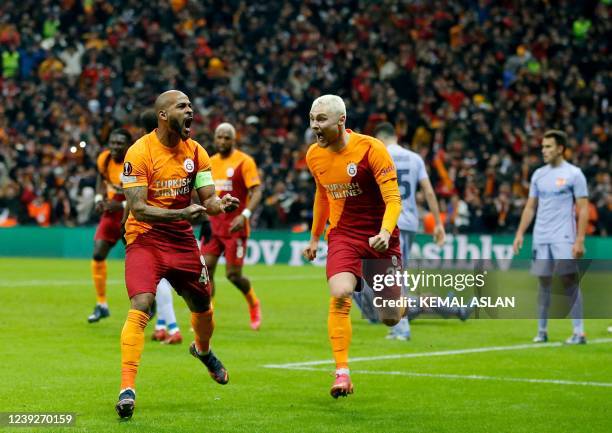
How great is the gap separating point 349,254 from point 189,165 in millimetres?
1584

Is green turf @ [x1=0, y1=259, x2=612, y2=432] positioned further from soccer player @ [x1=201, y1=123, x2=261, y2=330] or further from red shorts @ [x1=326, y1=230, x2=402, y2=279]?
red shorts @ [x1=326, y1=230, x2=402, y2=279]

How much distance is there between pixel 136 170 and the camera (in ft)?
29.7

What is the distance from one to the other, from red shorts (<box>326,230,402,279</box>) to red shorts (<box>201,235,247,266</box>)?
5296mm

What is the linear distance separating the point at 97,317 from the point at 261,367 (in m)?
4.75

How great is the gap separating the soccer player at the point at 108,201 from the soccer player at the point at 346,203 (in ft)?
17.5

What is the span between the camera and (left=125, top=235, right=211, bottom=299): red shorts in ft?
29.8

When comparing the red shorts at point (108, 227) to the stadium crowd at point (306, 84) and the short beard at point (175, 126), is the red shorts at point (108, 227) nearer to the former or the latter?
the short beard at point (175, 126)

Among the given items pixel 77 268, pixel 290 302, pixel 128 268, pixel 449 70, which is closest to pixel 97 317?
pixel 290 302

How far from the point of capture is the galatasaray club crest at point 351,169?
9.91 meters

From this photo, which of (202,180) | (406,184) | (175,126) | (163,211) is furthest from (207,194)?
(406,184)

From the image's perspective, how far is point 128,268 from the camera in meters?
9.20

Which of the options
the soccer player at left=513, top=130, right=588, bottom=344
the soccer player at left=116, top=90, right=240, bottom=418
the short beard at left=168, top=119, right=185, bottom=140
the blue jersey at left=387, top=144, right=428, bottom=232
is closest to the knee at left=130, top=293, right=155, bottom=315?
the soccer player at left=116, top=90, right=240, bottom=418

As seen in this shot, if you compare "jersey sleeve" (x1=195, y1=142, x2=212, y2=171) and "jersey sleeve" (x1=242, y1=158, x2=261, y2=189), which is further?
"jersey sleeve" (x1=242, y1=158, x2=261, y2=189)

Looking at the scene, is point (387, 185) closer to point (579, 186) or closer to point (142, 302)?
point (142, 302)
